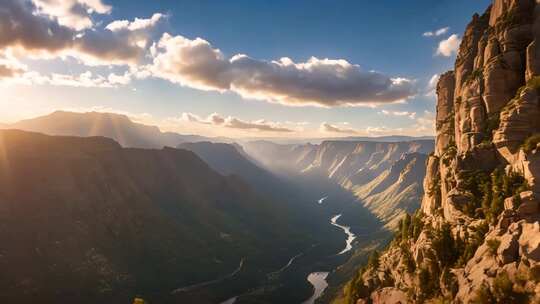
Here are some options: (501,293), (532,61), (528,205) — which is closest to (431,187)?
(532,61)

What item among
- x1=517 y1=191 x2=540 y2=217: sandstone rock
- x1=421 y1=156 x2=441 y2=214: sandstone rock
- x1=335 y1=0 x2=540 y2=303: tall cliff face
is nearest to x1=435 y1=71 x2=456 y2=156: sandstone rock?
x1=335 y1=0 x2=540 y2=303: tall cliff face

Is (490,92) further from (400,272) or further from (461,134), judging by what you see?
(400,272)

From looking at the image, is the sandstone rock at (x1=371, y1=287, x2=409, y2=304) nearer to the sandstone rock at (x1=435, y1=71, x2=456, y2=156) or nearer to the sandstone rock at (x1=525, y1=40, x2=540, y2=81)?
the sandstone rock at (x1=435, y1=71, x2=456, y2=156)

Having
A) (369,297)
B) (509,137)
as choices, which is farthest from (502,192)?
(369,297)

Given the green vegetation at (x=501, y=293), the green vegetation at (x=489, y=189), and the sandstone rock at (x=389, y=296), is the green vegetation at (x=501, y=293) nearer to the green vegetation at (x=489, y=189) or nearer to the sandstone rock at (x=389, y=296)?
the green vegetation at (x=489, y=189)

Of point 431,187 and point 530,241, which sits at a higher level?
point 431,187

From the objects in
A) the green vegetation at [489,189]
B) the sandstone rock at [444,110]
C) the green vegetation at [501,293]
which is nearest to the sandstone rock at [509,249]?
the green vegetation at [501,293]

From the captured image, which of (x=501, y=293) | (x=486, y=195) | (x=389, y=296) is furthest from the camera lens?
(x=389, y=296)

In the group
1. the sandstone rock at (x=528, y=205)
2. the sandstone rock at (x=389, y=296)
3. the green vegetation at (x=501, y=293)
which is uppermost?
the sandstone rock at (x=528, y=205)

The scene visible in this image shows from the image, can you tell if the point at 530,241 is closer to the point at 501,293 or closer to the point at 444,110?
the point at 501,293
